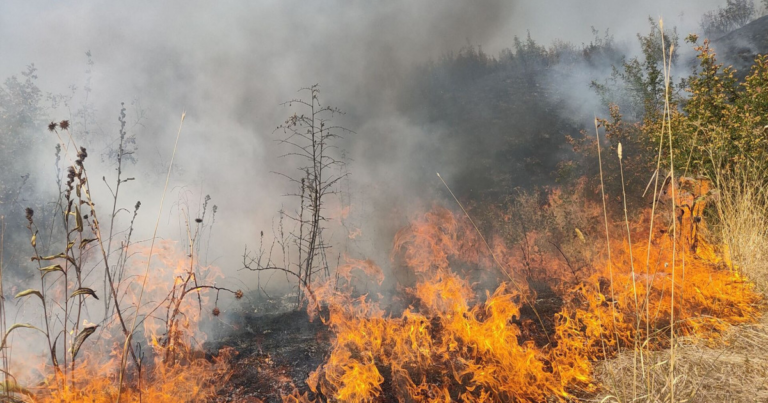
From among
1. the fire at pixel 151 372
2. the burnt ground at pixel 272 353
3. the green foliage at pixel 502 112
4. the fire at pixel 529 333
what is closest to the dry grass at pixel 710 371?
the fire at pixel 529 333

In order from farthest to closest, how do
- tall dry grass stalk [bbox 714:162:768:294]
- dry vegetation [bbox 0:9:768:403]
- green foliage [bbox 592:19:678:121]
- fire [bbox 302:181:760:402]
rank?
green foliage [bbox 592:19:678:121]
tall dry grass stalk [bbox 714:162:768:294]
fire [bbox 302:181:760:402]
dry vegetation [bbox 0:9:768:403]

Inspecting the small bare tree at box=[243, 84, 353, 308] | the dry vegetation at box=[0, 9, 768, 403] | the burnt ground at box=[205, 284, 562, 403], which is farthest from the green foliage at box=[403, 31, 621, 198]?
the burnt ground at box=[205, 284, 562, 403]

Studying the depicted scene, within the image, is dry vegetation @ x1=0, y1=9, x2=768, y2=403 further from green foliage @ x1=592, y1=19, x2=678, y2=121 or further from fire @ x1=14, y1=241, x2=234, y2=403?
green foliage @ x1=592, y1=19, x2=678, y2=121

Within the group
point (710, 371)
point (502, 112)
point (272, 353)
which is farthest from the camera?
point (502, 112)

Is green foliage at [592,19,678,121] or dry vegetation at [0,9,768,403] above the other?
green foliage at [592,19,678,121]

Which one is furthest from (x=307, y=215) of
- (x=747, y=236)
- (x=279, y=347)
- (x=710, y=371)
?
(x=710, y=371)

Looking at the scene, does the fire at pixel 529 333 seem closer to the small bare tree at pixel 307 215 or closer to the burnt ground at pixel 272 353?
the burnt ground at pixel 272 353

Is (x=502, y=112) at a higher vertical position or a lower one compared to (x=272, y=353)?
higher

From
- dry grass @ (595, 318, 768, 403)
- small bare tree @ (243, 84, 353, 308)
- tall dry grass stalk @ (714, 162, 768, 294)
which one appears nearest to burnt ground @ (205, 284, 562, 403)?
small bare tree @ (243, 84, 353, 308)

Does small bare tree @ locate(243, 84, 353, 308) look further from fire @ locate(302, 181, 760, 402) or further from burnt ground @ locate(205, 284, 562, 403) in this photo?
fire @ locate(302, 181, 760, 402)

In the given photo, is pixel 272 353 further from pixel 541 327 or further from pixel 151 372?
pixel 541 327

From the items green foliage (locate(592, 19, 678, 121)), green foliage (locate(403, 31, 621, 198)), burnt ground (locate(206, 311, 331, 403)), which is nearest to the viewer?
burnt ground (locate(206, 311, 331, 403))

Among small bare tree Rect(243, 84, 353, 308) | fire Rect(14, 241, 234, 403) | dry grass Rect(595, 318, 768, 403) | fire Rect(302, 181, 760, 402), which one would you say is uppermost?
small bare tree Rect(243, 84, 353, 308)

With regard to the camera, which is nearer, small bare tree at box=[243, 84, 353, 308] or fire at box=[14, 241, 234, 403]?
fire at box=[14, 241, 234, 403]
